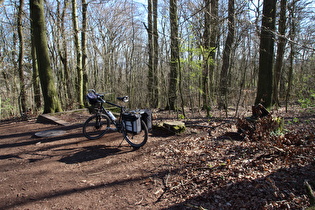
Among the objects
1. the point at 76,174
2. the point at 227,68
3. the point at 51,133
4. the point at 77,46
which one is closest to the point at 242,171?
the point at 76,174

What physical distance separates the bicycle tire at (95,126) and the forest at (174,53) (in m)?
0.72

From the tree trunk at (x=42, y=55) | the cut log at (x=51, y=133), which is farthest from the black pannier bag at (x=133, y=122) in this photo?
the tree trunk at (x=42, y=55)

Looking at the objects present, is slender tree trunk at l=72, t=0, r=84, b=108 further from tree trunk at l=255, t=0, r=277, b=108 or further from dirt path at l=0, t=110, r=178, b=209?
tree trunk at l=255, t=0, r=277, b=108

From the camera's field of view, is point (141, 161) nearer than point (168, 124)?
Yes

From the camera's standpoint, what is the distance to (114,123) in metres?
5.02

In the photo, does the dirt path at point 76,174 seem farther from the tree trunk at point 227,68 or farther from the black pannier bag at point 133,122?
the tree trunk at point 227,68

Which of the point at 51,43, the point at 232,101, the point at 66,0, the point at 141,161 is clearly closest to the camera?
the point at 141,161

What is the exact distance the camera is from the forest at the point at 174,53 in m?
7.17

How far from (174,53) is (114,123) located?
454cm

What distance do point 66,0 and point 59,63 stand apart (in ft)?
17.4

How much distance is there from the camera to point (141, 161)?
4.14m

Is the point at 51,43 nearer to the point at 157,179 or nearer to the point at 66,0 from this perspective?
the point at 66,0

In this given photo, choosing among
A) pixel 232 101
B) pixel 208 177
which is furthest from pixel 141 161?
pixel 232 101

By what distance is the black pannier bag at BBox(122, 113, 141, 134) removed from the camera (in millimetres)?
4473
